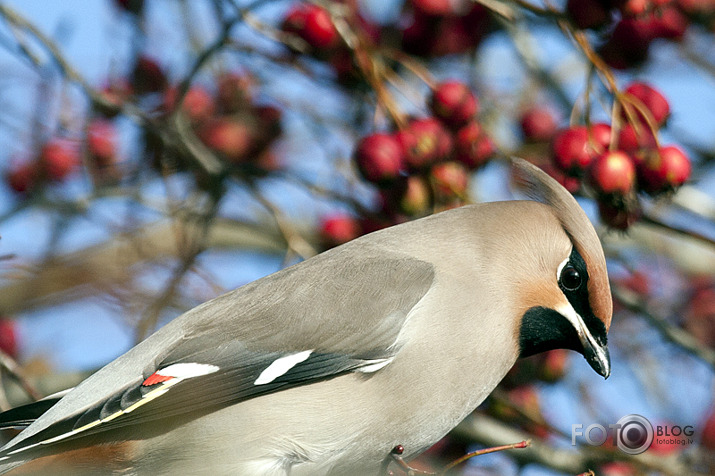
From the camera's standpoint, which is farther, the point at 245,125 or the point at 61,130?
the point at 245,125

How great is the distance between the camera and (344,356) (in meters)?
2.88

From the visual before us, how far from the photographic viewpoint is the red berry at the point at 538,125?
404cm

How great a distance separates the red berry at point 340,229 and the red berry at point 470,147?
485 mm

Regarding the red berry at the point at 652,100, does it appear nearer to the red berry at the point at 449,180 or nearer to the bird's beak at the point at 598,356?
the red berry at the point at 449,180

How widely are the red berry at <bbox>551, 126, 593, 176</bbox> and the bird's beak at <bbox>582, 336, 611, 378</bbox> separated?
0.58 m

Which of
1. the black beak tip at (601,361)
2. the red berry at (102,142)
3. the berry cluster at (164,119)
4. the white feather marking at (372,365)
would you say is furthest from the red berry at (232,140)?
the black beak tip at (601,361)

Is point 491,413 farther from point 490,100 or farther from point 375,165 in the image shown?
point 490,100

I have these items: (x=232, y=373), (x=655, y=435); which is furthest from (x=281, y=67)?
(x=655, y=435)

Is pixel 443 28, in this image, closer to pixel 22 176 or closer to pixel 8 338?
pixel 22 176

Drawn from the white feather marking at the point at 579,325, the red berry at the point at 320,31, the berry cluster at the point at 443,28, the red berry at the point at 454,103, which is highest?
the red berry at the point at 320,31

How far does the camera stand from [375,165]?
11.2ft

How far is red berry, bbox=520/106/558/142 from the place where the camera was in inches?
159

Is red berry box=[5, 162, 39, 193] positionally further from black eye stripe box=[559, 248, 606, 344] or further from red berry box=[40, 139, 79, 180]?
black eye stripe box=[559, 248, 606, 344]

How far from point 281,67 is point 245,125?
39cm
